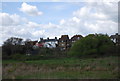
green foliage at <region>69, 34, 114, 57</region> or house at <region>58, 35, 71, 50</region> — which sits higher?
house at <region>58, 35, 71, 50</region>

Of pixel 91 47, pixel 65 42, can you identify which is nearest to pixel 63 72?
pixel 91 47

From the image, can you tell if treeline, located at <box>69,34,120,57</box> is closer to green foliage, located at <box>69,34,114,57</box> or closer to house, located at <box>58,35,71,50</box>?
green foliage, located at <box>69,34,114,57</box>

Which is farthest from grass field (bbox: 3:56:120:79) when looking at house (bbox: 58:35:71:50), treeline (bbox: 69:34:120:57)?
house (bbox: 58:35:71:50)

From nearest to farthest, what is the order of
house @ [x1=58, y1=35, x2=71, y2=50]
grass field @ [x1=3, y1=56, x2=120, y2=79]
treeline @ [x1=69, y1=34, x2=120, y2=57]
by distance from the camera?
grass field @ [x1=3, y1=56, x2=120, y2=79], treeline @ [x1=69, y1=34, x2=120, y2=57], house @ [x1=58, y1=35, x2=71, y2=50]

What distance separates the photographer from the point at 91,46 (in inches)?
1544

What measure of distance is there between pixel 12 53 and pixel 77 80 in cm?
2823

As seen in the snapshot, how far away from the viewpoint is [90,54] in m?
38.3

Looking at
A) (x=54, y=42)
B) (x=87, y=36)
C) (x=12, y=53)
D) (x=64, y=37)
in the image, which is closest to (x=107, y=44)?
(x=87, y=36)

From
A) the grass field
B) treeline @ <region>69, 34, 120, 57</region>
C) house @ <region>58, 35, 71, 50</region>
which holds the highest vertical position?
house @ <region>58, 35, 71, 50</region>

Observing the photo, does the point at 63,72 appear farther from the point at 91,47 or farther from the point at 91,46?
the point at 91,46

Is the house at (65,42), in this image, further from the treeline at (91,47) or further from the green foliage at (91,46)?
the treeline at (91,47)

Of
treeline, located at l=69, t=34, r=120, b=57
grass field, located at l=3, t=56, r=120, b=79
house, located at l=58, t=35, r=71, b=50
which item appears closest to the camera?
grass field, located at l=3, t=56, r=120, b=79

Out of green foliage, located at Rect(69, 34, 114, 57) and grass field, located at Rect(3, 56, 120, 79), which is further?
green foliage, located at Rect(69, 34, 114, 57)

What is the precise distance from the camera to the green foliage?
37938mm
